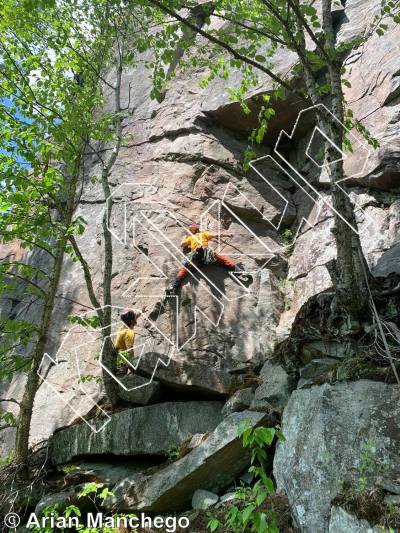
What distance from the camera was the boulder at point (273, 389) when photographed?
20.8 ft

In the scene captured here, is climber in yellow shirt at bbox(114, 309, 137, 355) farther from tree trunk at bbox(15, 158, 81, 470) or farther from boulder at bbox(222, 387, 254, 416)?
boulder at bbox(222, 387, 254, 416)

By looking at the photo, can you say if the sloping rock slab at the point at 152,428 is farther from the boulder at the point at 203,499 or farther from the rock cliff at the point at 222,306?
the boulder at the point at 203,499

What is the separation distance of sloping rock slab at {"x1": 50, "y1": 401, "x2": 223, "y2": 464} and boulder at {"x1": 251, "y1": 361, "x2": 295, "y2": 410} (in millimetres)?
1189

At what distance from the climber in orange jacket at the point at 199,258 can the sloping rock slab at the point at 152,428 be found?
3361 millimetres

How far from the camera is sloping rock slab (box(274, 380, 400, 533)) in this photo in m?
4.34

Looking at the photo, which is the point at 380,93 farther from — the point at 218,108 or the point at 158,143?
the point at 158,143

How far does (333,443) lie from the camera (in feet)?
15.1

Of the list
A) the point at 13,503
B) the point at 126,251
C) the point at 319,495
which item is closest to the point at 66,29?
the point at 126,251

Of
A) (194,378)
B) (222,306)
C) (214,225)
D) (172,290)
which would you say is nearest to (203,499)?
(194,378)

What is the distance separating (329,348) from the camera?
241 inches

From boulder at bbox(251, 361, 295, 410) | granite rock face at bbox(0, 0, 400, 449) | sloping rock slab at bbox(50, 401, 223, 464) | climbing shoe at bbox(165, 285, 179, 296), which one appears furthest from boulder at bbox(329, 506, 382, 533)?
climbing shoe at bbox(165, 285, 179, 296)

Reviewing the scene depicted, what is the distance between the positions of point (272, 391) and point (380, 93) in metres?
8.57

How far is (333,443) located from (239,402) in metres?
2.53

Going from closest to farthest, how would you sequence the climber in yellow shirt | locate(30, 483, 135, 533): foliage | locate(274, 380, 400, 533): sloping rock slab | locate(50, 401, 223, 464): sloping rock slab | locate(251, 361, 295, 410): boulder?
locate(274, 380, 400, 533): sloping rock slab, locate(30, 483, 135, 533): foliage, locate(251, 361, 295, 410): boulder, locate(50, 401, 223, 464): sloping rock slab, the climber in yellow shirt
